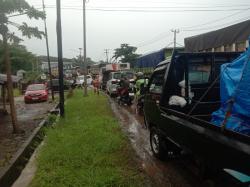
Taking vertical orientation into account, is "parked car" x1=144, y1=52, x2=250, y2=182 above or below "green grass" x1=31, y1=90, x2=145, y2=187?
→ above

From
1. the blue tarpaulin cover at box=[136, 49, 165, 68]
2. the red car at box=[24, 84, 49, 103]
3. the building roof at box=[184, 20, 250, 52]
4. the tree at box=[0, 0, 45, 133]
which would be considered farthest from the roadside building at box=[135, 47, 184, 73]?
the tree at box=[0, 0, 45, 133]

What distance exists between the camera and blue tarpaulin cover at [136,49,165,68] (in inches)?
804

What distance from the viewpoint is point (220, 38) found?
11594 mm

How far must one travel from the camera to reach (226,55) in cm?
556

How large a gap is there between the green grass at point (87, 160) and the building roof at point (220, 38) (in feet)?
17.2

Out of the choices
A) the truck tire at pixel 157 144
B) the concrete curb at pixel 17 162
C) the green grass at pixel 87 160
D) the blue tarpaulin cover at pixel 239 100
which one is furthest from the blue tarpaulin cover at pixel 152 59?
the blue tarpaulin cover at pixel 239 100

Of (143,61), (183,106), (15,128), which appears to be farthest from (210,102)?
(143,61)

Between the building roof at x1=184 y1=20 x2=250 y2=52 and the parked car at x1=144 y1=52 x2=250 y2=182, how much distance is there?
192 inches

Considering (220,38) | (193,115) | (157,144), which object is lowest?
(157,144)

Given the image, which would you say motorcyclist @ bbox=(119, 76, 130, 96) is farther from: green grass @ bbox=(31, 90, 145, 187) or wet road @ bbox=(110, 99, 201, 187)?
wet road @ bbox=(110, 99, 201, 187)

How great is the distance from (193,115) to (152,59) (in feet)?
60.4

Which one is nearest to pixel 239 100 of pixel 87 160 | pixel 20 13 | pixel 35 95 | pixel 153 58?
pixel 87 160

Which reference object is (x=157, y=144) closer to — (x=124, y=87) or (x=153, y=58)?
(x=124, y=87)

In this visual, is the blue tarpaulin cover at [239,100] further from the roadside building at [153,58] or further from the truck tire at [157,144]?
the roadside building at [153,58]
